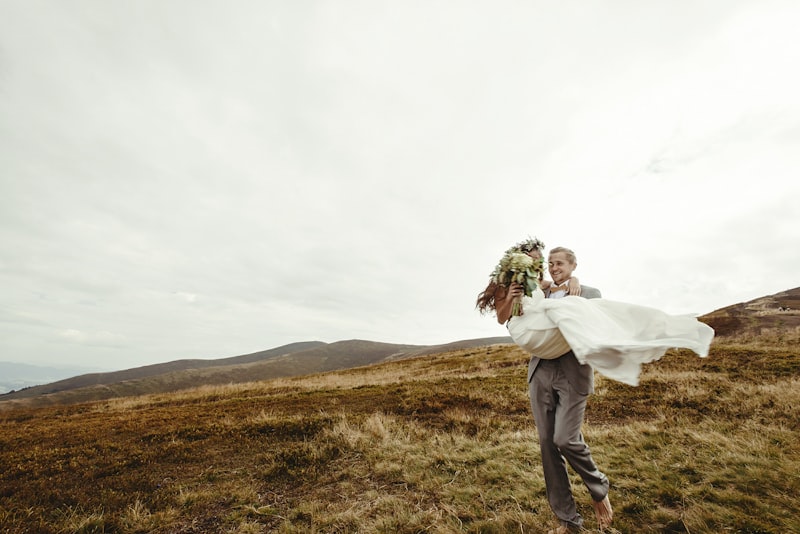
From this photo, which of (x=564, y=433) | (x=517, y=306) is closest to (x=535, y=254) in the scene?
(x=517, y=306)

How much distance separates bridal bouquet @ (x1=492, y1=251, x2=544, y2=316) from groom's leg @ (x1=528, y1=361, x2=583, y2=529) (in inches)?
32.9

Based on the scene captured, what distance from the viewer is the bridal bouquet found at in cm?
421

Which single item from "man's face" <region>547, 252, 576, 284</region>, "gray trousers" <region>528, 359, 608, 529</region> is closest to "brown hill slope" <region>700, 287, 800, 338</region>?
"man's face" <region>547, 252, 576, 284</region>

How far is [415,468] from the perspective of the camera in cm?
648

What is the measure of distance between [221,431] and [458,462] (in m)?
7.08

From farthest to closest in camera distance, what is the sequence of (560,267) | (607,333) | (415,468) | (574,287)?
(415,468)
(560,267)
(574,287)
(607,333)

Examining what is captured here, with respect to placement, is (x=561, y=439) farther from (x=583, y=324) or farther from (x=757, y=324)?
(x=757, y=324)

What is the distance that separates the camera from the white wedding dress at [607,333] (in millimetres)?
3240

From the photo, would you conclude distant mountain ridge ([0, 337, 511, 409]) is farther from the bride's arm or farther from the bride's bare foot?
the bride's arm

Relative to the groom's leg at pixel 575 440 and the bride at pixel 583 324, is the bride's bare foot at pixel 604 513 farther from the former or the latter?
the bride at pixel 583 324

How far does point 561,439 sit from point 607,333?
1.30 meters

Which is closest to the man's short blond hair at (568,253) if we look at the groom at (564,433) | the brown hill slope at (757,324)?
the groom at (564,433)

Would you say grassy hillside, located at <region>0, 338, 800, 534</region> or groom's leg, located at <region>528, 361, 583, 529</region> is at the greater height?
groom's leg, located at <region>528, 361, 583, 529</region>

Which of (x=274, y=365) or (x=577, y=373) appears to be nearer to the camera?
(x=577, y=373)
